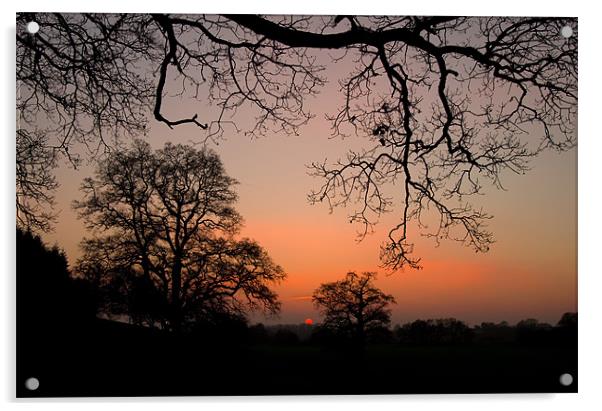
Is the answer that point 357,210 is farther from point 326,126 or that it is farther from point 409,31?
point 409,31

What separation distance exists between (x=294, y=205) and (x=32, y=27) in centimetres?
160

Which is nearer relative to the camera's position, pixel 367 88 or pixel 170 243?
pixel 170 243

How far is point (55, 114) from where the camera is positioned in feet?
13.9

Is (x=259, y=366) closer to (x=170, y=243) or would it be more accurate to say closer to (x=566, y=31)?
(x=170, y=243)

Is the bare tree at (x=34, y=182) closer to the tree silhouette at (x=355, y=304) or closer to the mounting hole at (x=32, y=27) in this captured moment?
the mounting hole at (x=32, y=27)

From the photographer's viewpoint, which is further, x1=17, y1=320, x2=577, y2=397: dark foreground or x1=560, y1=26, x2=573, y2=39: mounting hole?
x1=560, y1=26, x2=573, y2=39: mounting hole

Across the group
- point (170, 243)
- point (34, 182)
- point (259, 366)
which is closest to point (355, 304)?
point (259, 366)

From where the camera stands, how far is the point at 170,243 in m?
4.26

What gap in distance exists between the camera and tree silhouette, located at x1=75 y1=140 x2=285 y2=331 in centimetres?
421

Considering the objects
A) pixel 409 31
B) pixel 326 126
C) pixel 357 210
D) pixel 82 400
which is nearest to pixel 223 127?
pixel 326 126

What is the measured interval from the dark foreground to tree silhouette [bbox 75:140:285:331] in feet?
0.56

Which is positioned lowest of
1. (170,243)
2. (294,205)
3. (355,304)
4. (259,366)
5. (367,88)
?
(259,366)

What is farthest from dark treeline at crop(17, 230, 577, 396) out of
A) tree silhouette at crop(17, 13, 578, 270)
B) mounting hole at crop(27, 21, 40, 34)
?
mounting hole at crop(27, 21, 40, 34)

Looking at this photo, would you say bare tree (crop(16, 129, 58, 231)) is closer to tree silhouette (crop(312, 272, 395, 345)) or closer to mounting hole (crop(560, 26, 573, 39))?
tree silhouette (crop(312, 272, 395, 345))
